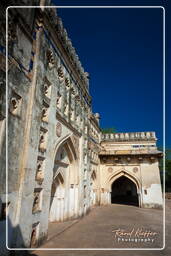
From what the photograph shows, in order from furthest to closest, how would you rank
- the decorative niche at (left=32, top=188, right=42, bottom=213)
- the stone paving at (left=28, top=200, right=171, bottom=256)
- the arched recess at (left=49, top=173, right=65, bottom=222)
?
the arched recess at (left=49, top=173, right=65, bottom=222) → the decorative niche at (left=32, top=188, right=42, bottom=213) → the stone paving at (left=28, top=200, right=171, bottom=256)

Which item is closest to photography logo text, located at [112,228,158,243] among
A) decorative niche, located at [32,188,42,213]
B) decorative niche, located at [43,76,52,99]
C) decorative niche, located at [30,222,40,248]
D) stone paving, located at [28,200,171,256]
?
stone paving, located at [28,200,171,256]

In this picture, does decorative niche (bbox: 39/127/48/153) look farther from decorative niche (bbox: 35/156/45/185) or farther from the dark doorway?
the dark doorway

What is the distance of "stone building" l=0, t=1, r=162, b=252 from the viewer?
5348 millimetres

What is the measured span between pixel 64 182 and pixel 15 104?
6.49m

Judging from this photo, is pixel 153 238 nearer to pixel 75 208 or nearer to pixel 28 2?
pixel 75 208

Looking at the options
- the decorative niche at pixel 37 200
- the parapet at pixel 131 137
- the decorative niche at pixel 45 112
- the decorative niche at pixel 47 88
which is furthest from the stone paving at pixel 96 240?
the parapet at pixel 131 137

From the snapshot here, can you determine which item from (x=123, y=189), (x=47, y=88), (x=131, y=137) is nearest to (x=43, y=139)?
(x=47, y=88)

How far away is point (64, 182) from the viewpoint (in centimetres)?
1077

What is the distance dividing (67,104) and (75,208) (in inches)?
254

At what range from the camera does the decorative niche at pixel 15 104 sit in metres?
5.52

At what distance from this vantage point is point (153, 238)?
7.85 m

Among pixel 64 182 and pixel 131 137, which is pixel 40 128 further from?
pixel 131 137

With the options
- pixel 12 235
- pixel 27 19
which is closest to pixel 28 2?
pixel 27 19

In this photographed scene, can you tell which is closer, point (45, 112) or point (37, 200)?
point (37, 200)
